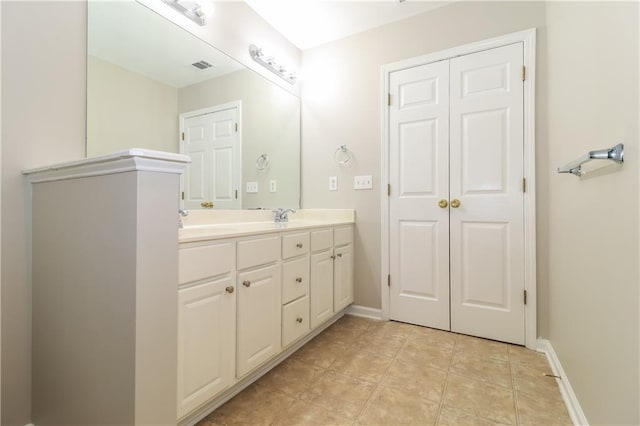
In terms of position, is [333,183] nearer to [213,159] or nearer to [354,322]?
[213,159]

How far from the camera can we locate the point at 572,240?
1408 mm

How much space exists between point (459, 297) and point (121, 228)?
6.85ft

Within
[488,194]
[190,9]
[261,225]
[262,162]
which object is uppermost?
[190,9]

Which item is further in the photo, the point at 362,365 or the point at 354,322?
the point at 354,322

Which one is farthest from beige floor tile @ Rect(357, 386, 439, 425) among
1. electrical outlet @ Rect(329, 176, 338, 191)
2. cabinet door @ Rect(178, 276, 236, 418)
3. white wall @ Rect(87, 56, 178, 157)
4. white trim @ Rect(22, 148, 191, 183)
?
white wall @ Rect(87, 56, 178, 157)

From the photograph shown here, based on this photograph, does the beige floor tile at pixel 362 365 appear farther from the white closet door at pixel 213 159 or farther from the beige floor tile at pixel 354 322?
the white closet door at pixel 213 159

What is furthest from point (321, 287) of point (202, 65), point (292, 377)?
point (202, 65)

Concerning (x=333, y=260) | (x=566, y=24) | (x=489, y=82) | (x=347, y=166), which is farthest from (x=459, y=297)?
(x=566, y=24)

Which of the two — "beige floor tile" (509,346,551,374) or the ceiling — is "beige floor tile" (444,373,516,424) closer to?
"beige floor tile" (509,346,551,374)

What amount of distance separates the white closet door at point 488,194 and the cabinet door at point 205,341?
160 centimetres

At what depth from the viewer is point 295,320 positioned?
174cm

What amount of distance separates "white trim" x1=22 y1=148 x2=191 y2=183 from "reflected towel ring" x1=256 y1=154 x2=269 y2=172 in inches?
53.7

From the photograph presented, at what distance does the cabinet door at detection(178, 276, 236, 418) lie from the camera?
1104 millimetres

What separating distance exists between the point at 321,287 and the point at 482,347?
43.3 inches
